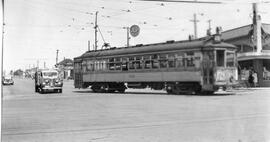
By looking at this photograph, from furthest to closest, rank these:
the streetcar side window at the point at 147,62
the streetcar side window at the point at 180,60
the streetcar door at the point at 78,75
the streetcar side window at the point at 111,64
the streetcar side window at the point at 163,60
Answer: the streetcar door at the point at 78,75 → the streetcar side window at the point at 111,64 → the streetcar side window at the point at 147,62 → the streetcar side window at the point at 163,60 → the streetcar side window at the point at 180,60

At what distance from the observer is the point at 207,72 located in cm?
1872

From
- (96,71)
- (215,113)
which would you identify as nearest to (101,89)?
(96,71)

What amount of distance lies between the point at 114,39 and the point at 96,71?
13306 mm

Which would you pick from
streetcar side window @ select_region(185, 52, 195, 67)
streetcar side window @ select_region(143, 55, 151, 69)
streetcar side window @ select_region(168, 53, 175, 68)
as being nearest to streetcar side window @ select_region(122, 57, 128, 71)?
streetcar side window @ select_region(143, 55, 151, 69)

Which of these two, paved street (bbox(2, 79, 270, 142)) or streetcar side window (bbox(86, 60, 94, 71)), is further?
streetcar side window (bbox(86, 60, 94, 71))

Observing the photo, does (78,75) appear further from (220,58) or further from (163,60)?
(220,58)

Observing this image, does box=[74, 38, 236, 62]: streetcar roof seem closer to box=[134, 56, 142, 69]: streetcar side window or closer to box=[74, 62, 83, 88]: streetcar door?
box=[134, 56, 142, 69]: streetcar side window

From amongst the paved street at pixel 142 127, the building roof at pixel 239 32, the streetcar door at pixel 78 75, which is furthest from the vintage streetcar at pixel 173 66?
the building roof at pixel 239 32

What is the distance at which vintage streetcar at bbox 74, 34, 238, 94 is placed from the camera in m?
18.8

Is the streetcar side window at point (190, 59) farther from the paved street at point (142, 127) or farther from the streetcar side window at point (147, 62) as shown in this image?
the paved street at point (142, 127)

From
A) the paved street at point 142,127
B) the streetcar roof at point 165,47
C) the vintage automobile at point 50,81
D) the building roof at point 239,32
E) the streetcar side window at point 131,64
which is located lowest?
the paved street at point 142,127

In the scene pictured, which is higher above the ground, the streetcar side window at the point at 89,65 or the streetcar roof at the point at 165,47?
the streetcar roof at the point at 165,47

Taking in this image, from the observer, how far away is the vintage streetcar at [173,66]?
61.8ft

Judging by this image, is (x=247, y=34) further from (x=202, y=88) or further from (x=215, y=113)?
(x=215, y=113)
